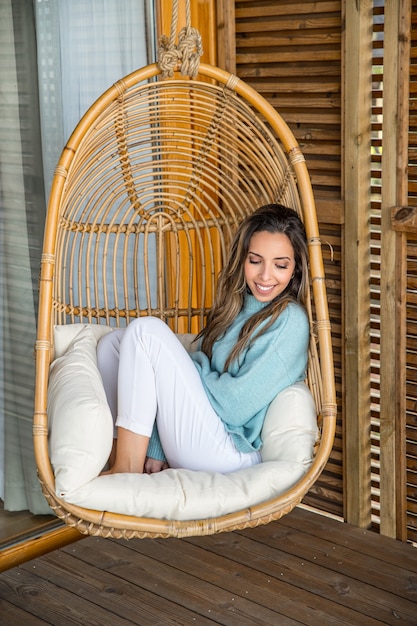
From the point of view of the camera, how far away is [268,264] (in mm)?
2154

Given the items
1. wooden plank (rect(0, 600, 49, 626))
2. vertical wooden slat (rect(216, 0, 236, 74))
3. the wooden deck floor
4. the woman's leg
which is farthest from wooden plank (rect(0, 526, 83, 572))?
vertical wooden slat (rect(216, 0, 236, 74))

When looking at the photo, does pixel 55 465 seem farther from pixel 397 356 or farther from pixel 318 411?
pixel 397 356

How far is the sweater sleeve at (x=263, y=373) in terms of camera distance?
6.75 feet

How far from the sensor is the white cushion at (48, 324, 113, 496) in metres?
1.77

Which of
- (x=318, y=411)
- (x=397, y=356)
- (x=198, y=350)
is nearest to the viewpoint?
(x=318, y=411)

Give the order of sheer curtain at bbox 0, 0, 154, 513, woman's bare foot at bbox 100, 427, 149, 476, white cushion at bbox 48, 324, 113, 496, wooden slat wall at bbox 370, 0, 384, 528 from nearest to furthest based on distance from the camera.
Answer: white cushion at bbox 48, 324, 113, 496
woman's bare foot at bbox 100, 427, 149, 476
sheer curtain at bbox 0, 0, 154, 513
wooden slat wall at bbox 370, 0, 384, 528

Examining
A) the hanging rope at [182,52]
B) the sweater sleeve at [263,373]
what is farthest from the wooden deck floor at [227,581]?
the hanging rope at [182,52]

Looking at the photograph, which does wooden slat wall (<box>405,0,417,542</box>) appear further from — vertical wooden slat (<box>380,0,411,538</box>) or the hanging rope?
the hanging rope

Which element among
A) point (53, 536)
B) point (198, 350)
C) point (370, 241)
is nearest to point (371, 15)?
point (370, 241)

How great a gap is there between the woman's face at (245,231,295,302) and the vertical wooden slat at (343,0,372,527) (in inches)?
18.4

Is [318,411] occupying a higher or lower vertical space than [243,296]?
lower

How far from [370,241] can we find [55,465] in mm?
1281

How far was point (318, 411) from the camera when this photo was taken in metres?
2.13

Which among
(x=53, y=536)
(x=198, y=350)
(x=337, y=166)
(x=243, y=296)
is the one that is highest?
(x=337, y=166)
